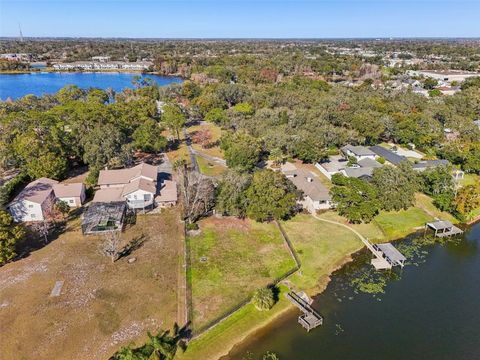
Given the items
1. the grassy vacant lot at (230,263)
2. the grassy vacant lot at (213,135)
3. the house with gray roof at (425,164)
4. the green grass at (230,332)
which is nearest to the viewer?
the green grass at (230,332)

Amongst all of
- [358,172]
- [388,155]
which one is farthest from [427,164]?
[358,172]

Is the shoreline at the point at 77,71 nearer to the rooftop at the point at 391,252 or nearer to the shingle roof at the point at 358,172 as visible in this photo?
the shingle roof at the point at 358,172

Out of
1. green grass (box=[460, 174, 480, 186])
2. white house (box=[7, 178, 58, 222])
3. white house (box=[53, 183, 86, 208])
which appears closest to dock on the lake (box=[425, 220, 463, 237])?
green grass (box=[460, 174, 480, 186])

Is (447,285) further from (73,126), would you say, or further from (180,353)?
(73,126)

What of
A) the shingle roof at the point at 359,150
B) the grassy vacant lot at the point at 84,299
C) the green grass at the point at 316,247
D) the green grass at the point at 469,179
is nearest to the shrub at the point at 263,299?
the green grass at the point at 316,247

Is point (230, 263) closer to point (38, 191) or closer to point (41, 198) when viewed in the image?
point (41, 198)

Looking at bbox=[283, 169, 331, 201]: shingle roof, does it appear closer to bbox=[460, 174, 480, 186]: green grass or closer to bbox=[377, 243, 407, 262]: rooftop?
bbox=[377, 243, 407, 262]: rooftop
